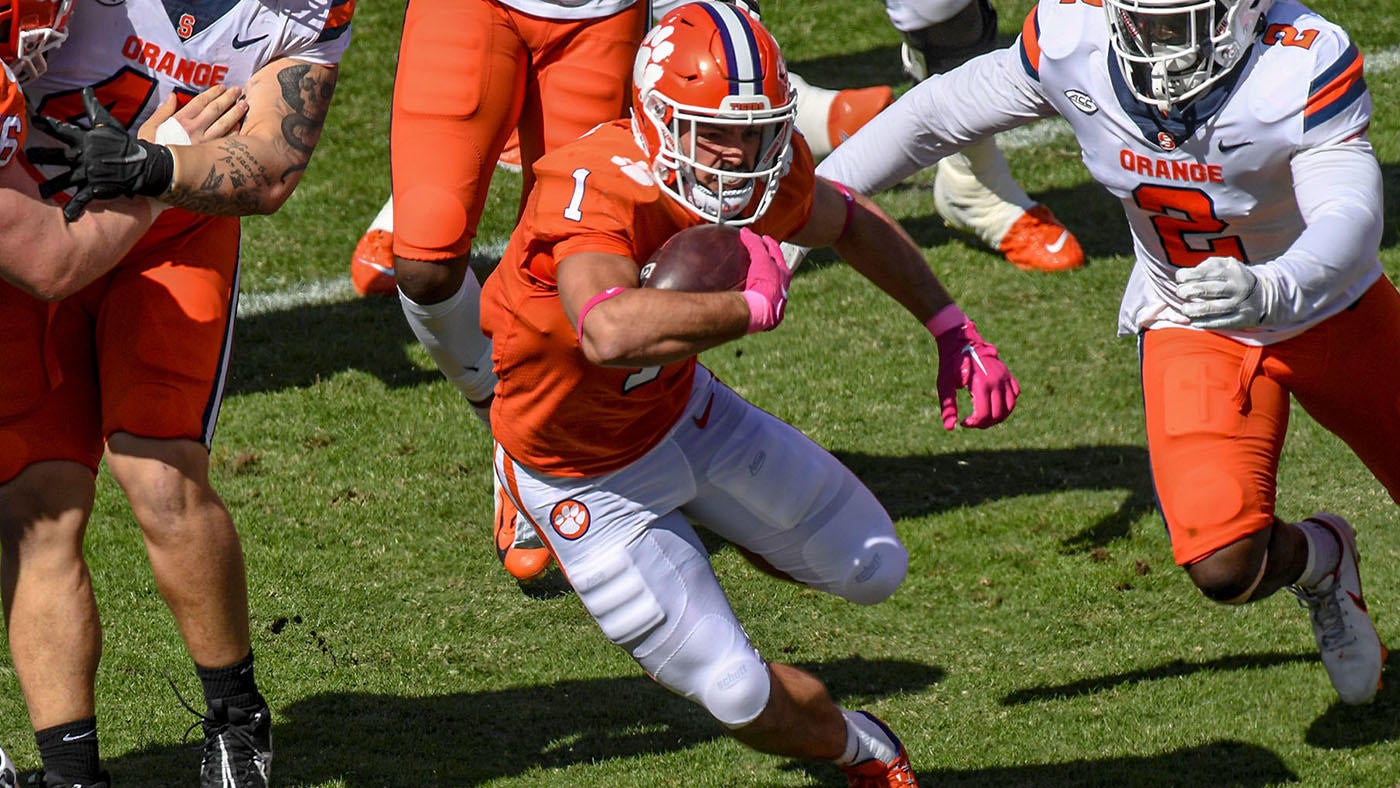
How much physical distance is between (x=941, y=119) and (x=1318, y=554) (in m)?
1.32

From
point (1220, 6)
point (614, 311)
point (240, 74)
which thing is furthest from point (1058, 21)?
point (240, 74)

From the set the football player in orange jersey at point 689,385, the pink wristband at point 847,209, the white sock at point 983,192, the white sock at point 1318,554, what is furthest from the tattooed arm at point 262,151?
the white sock at point 983,192

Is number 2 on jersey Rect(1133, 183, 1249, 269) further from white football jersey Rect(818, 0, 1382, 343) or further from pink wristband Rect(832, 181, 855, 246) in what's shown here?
pink wristband Rect(832, 181, 855, 246)

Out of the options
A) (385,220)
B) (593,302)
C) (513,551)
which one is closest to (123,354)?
(593,302)

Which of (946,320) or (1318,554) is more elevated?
(946,320)

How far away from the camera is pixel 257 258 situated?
6723 mm

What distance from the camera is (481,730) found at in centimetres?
418

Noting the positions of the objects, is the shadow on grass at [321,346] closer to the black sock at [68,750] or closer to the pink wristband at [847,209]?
the black sock at [68,750]

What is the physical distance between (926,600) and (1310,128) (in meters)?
1.68

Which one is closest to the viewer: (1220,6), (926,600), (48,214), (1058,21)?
(48,214)

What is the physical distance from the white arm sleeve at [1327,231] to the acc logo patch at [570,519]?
1.36m

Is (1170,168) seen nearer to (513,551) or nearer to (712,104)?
(712,104)

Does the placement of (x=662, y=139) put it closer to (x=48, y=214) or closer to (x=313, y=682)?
(x=48, y=214)

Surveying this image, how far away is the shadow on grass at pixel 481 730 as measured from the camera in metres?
4.00
